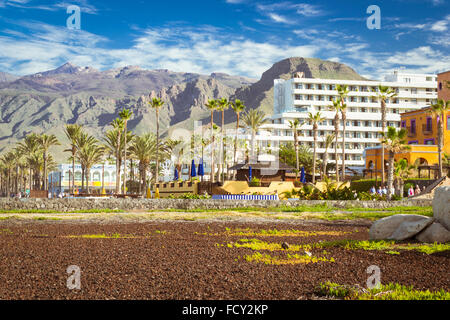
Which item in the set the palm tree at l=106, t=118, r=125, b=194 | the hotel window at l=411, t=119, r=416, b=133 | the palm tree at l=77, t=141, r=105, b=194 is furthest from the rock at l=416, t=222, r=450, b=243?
the palm tree at l=77, t=141, r=105, b=194

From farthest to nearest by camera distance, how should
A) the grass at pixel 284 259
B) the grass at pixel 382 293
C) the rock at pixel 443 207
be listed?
the rock at pixel 443 207 → the grass at pixel 284 259 → the grass at pixel 382 293

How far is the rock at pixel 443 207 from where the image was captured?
15.1 metres

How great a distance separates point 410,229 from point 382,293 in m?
8.35

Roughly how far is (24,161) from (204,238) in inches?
5416

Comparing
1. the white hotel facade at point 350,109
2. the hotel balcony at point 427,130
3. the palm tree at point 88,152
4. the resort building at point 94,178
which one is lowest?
the resort building at point 94,178

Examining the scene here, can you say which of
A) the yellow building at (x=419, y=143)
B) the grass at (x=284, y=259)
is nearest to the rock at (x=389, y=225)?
the grass at (x=284, y=259)

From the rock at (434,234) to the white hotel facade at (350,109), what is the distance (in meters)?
107

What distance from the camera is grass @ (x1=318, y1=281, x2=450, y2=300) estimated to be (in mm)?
7578

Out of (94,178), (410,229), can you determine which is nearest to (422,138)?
(410,229)

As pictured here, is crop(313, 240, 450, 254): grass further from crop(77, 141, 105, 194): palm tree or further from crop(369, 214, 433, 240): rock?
crop(77, 141, 105, 194): palm tree

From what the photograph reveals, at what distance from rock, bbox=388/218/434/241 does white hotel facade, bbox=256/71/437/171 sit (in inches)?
4182

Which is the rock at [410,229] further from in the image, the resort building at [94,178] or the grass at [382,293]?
the resort building at [94,178]

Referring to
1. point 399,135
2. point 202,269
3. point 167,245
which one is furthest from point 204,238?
point 399,135

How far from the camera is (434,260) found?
11.4 m
